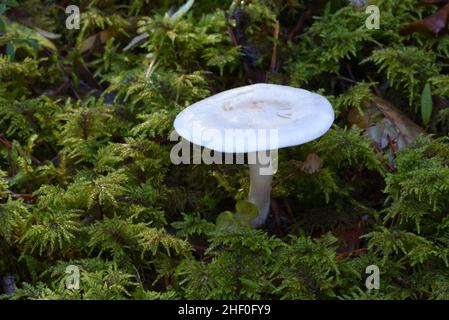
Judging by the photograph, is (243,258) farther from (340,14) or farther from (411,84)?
(340,14)

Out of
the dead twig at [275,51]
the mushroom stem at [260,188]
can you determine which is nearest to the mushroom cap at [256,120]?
the mushroom stem at [260,188]

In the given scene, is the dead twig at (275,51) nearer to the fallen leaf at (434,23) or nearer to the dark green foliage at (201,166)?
the dark green foliage at (201,166)

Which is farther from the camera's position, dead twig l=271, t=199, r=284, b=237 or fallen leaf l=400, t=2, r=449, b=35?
fallen leaf l=400, t=2, r=449, b=35

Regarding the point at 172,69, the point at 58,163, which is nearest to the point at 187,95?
the point at 172,69

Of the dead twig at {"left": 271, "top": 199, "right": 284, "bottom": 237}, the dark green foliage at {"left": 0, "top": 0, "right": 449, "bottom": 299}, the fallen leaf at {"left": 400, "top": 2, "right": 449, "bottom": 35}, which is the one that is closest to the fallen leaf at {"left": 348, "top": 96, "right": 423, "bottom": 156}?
the dark green foliage at {"left": 0, "top": 0, "right": 449, "bottom": 299}

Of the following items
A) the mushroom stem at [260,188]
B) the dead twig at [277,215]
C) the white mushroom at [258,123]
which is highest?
the white mushroom at [258,123]

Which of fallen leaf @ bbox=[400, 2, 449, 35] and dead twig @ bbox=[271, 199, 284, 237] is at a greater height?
fallen leaf @ bbox=[400, 2, 449, 35]

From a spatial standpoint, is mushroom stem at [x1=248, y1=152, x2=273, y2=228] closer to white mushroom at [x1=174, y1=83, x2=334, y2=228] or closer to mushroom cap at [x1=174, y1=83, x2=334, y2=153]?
white mushroom at [x1=174, y1=83, x2=334, y2=228]

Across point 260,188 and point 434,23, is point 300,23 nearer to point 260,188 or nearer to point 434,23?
point 434,23
